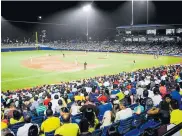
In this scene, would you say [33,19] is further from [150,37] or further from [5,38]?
[150,37]

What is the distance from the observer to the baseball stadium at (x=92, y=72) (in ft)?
20.8

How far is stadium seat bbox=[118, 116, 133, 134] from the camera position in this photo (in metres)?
6.12

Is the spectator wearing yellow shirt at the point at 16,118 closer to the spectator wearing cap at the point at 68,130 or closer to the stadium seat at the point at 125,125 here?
the spectator wearing cap at the point at 68,130

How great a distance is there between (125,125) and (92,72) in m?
21.3

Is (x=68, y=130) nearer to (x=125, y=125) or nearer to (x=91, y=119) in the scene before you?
(x=91, y=119)

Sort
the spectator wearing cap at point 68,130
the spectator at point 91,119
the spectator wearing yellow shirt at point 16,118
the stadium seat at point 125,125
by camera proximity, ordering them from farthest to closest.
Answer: the spectator wearing yellow shirt at point 16,118 < the spectator at point 91,119 < the stadium seat at point 125,125 < the spectator wearing cap at point 68,130

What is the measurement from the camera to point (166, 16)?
6181 centimetres

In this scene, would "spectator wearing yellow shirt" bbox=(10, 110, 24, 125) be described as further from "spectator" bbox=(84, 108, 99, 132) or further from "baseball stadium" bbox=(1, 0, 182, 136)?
"spectator" bbox=(84, 108, 99, 132)

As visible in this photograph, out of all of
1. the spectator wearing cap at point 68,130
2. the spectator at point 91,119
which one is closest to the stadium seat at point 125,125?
the spectator at point 91,119

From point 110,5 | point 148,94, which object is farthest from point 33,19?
point 148,94

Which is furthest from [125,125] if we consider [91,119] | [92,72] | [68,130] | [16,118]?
[92,72]

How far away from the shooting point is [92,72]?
1083 inches

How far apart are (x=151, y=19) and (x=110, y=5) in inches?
492

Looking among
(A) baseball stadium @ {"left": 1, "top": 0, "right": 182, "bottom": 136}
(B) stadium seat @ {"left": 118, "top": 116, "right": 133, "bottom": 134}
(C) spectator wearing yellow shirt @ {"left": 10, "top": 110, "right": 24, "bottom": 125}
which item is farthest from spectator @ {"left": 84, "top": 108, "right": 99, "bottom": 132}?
(C) spectator wearing yellow shirt @ {"left": 10, "top": 110, "right": 24, "bottom": 125}
